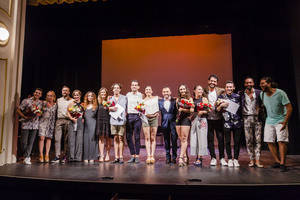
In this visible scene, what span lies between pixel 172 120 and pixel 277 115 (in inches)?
77.2

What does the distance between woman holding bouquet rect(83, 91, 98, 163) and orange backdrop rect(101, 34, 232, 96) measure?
11.8ft

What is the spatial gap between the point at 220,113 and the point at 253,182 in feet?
4.97

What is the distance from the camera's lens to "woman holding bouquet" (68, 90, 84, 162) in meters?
4.68

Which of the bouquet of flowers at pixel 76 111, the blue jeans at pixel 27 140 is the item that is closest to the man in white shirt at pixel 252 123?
the bouquet of flowers at pixel 76 111

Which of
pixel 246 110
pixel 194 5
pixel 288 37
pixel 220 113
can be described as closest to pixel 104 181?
pixel 220 113

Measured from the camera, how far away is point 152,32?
25.6 feet

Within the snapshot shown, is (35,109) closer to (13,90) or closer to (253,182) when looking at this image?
(13,90)

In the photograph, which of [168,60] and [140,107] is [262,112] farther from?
[168,60]

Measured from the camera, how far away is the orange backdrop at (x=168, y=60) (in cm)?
782

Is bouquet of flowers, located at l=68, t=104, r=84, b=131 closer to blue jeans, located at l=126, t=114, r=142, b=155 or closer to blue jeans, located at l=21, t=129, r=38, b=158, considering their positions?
blue jeans, located at l=21, t=129, r=38, b=158

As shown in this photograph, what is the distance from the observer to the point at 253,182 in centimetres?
299

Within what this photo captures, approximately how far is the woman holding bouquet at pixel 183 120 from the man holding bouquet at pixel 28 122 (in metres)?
2.98

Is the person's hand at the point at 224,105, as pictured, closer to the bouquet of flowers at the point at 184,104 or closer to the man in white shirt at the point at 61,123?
the bouquet of flowers at the point at 184,104

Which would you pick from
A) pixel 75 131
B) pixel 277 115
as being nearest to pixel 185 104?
pixel 277 115
